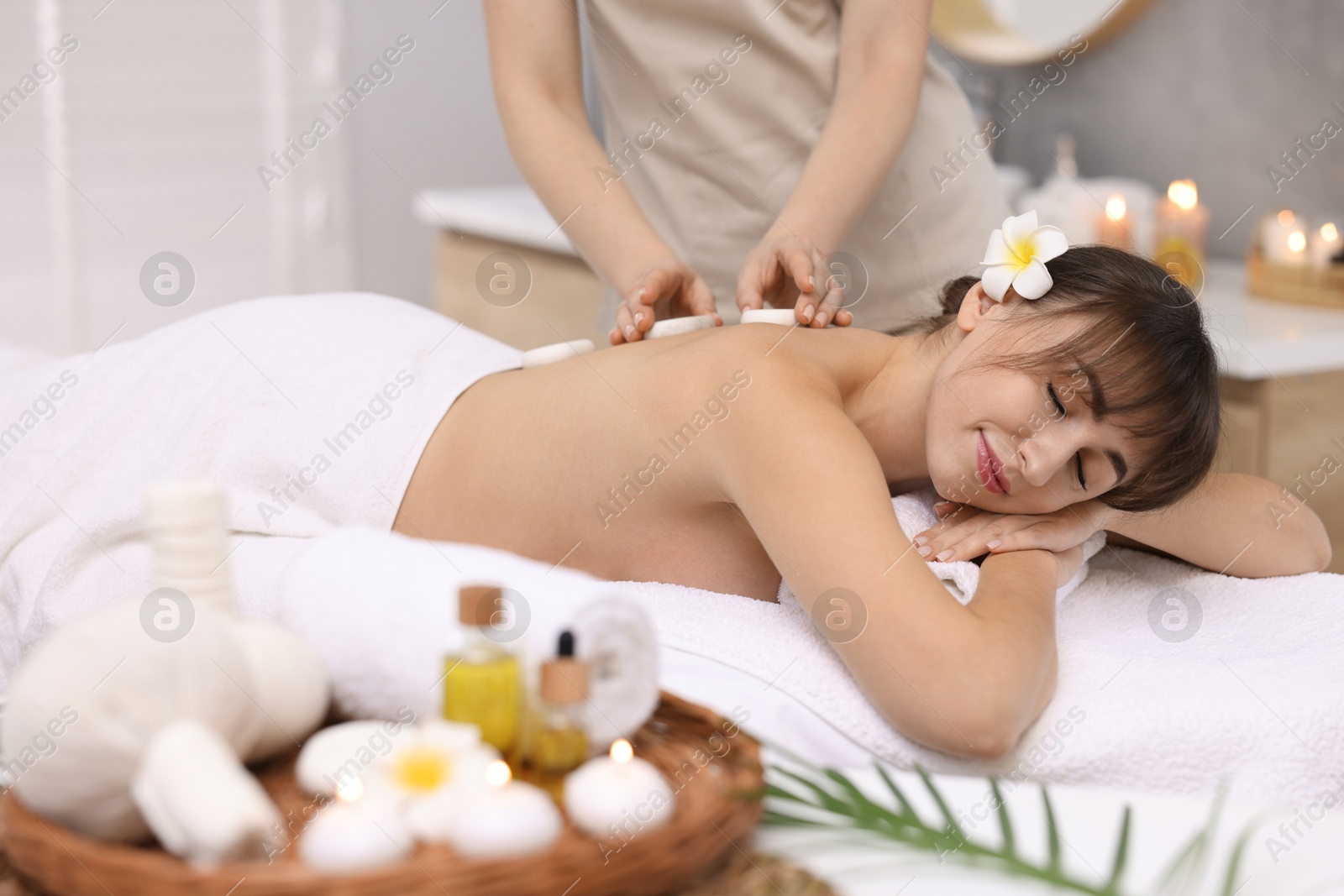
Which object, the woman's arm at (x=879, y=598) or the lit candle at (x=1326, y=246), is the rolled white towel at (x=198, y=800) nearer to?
the woman's arm at (x=879, y=598)

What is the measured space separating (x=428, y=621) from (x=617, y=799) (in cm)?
19

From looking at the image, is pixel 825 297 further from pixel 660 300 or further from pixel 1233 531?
pixel 1233 531

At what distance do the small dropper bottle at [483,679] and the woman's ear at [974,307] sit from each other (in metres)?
0.64

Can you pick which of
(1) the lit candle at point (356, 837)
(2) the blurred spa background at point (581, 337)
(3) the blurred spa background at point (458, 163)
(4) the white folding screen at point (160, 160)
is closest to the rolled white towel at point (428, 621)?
(2) the blurred spa background at point (581, 337)

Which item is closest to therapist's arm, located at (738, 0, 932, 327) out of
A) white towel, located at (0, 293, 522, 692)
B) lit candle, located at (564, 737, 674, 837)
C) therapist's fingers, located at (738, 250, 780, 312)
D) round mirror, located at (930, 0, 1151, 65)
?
therapist's fingers, located at (738, 250, 780, 312)

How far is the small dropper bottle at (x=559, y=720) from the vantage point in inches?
26.5

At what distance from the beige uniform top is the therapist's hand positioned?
A: 254 mm

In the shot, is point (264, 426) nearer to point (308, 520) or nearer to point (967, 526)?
point (308, 520)

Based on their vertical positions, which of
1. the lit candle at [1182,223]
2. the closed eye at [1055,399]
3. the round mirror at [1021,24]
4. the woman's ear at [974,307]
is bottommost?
the lit candle at [1182,223]

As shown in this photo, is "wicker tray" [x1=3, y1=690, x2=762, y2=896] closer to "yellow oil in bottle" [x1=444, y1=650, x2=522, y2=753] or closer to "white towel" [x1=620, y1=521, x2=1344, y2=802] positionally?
"yellow oil in bottle" [x1=444, y1=650, x2=522, y2=753]

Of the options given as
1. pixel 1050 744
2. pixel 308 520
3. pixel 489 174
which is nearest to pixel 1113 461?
pixel 1050 744

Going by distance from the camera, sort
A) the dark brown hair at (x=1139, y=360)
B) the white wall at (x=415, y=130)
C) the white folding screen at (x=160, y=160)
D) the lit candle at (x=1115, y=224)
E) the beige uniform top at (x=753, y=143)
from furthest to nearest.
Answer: the white wall at (x=415, y=130) → the white folding screen at (x=160, y=160) → the lit candle at (x=1115, y=224) → the beige uniform top at (x=753, y=143) → the dark brown hair at (x=1139, y=360)

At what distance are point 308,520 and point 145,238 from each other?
2.21m

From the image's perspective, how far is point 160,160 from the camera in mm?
3135
